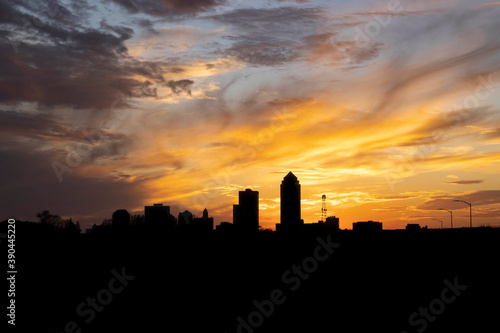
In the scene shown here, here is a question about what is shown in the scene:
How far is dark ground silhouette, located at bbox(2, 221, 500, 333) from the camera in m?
123

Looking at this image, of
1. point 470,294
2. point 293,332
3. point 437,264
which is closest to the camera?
point 293,332

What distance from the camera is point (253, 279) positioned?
171 meters

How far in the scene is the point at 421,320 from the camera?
11675 cm

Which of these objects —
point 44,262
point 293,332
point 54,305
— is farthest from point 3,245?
point 293,332

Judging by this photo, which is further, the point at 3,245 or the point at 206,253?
the point at 206,253

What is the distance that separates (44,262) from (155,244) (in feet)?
130

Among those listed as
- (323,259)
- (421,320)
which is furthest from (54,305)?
(421,320)

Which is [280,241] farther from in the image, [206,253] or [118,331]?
[118,331]

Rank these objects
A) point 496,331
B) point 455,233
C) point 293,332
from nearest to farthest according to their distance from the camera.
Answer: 1. point 496,331
2. point 293,332
3. point 455,233

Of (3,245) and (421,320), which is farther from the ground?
(3,245)

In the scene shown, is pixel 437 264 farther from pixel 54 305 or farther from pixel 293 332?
pixel 54 305

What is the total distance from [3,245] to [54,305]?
3849 cm

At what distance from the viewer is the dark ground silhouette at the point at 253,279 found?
123m

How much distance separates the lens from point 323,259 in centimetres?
16950
